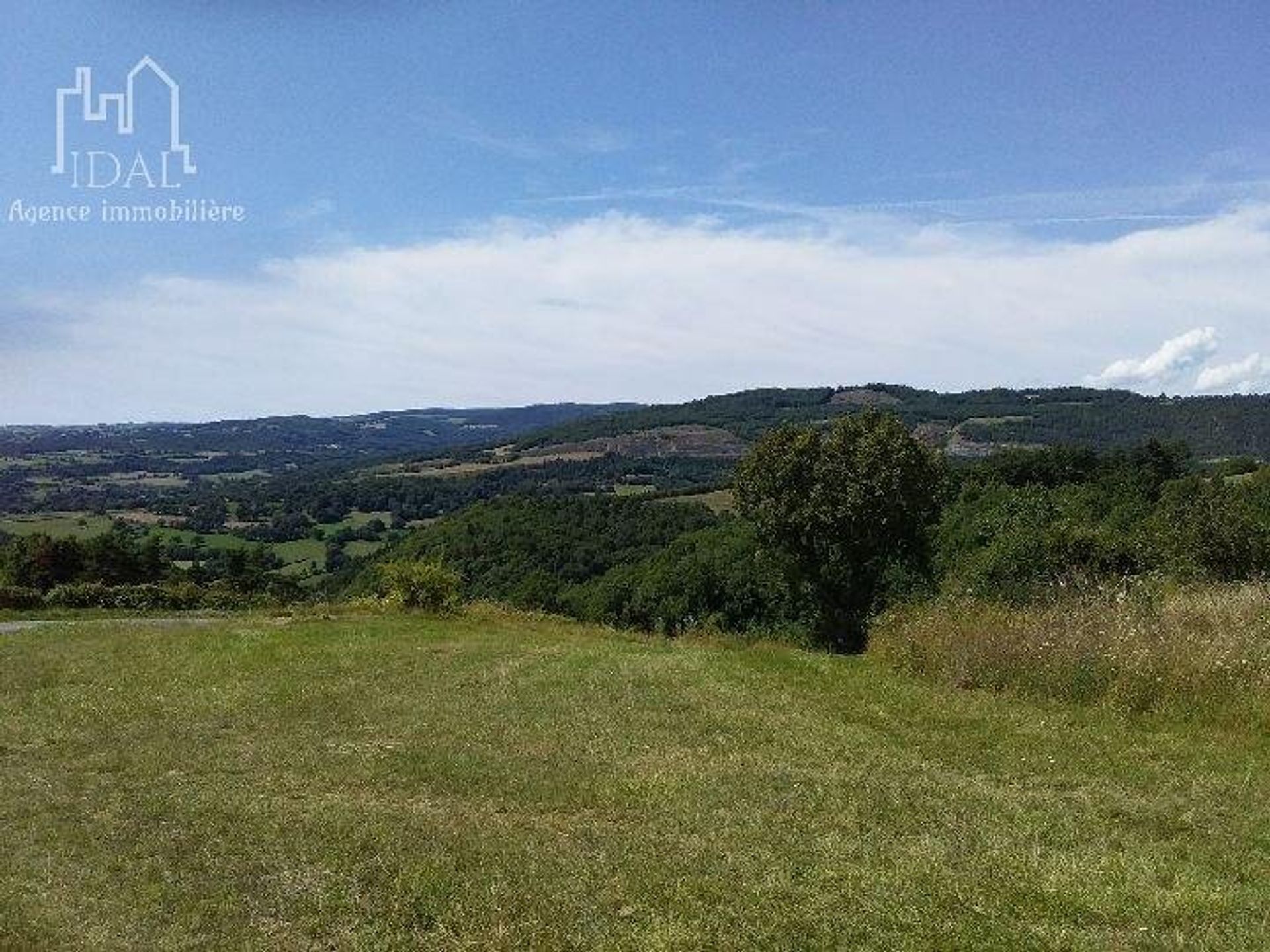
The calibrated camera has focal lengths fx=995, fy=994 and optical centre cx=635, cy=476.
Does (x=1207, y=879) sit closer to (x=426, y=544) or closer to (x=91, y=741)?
(x=91, y=741)

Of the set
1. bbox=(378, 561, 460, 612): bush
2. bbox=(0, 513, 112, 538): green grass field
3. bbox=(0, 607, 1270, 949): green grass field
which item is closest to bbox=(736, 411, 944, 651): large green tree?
bbox=(378, 561, 460, 612): bush

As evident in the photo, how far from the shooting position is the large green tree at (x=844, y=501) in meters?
28.7

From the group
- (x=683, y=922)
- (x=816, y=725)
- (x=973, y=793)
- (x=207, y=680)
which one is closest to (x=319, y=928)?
(x=683, y=922)

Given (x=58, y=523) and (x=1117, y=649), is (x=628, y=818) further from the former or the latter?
(x=58, y=523)

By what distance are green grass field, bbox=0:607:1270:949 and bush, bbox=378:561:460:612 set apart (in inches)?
459

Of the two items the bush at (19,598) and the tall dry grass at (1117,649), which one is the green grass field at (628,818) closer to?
the tall dry grass at (1117,649)

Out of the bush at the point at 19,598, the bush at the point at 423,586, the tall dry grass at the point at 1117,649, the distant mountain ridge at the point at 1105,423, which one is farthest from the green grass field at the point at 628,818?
the distant mountain ridge at the point at 1105,423

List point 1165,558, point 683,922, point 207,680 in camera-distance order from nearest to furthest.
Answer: point 683,922
point 207,680
point 1165,558

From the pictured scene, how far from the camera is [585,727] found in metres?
13.1

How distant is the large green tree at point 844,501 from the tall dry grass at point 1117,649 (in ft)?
35.9

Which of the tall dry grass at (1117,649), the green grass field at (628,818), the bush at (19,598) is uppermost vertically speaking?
the tall dry grass at (1117,649)

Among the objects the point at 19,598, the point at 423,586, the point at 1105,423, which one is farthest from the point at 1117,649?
the point at 1105,423

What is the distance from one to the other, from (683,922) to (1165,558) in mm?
34885

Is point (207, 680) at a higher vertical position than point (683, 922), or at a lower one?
lower
